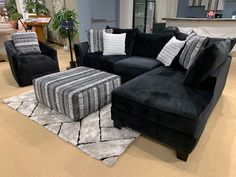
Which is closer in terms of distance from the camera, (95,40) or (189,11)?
(95,40)

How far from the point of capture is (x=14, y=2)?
7.52m

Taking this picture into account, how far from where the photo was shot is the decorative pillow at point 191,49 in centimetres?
214

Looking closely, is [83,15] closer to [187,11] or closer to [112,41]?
[112,41]

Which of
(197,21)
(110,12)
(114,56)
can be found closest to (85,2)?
(110,12)

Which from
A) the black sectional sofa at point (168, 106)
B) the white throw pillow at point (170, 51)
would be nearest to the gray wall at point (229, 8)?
the white throw pillow at point (170, 51)

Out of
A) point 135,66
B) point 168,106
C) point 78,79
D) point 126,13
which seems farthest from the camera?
point 126,13

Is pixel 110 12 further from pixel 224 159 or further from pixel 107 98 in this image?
pixel 224 159

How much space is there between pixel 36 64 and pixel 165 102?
238cm

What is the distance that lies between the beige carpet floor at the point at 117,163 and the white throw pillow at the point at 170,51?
3.30 ft

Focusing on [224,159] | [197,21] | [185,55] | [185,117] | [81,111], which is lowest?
[224,159]

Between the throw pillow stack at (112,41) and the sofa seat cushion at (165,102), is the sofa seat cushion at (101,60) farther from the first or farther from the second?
the sofa seat cushion at (165,102)

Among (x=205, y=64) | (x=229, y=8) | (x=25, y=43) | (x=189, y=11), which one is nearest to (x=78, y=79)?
(x=205, y=64)

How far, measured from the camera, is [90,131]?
196cm

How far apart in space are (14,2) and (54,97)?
7378 millimetres
